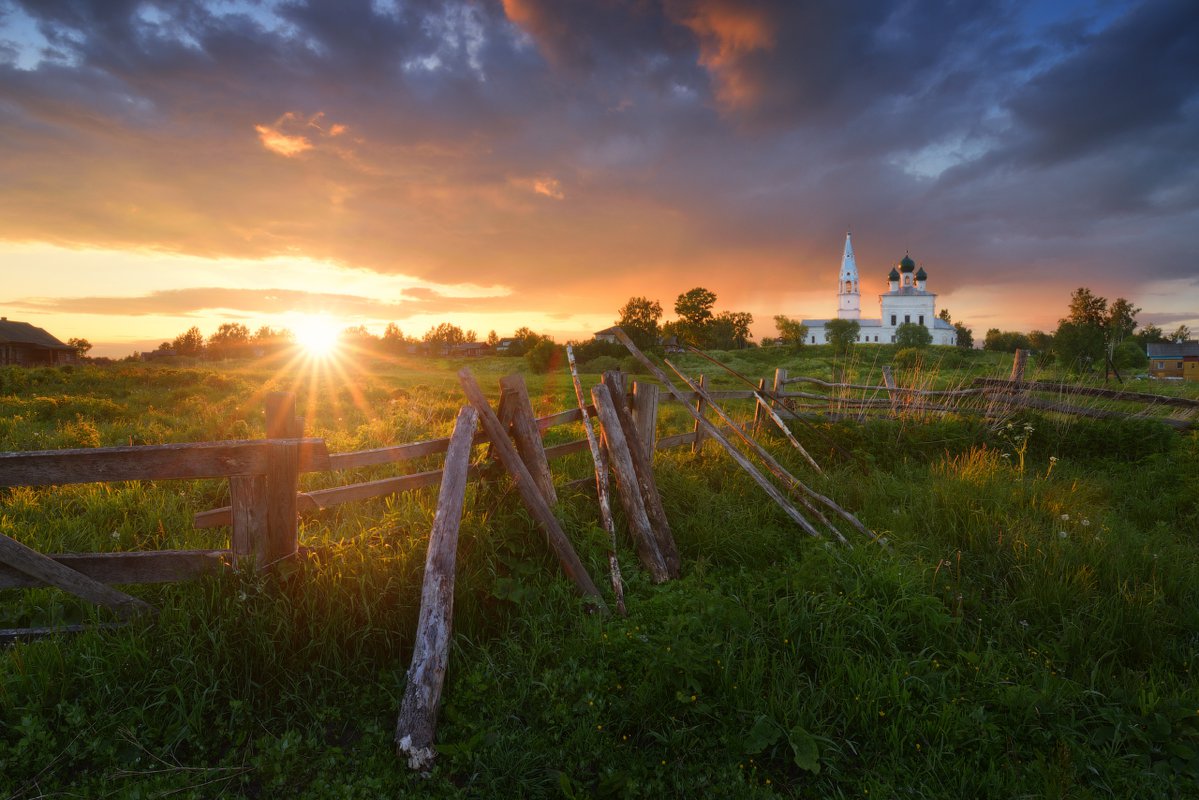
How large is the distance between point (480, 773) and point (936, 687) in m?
2.66

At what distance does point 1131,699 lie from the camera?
3330mm

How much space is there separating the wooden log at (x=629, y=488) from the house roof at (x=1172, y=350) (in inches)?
3958

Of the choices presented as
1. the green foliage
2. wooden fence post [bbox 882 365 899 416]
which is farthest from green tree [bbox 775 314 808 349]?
wooden fence post [bbox 882 365 899 416]

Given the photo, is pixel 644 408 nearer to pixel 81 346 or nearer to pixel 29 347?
pixel 29 347

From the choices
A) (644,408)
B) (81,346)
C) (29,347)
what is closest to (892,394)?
(644,408)

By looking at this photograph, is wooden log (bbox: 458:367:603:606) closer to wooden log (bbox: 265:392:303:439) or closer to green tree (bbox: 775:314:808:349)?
wooden log (bbox: 265:392:303:439)

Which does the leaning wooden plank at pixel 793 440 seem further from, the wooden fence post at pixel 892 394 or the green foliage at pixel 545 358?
the green foliage at pixel 545 358

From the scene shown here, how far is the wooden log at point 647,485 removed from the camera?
194 inches

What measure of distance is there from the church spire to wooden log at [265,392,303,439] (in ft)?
425

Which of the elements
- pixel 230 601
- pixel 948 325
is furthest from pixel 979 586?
pixel 948 325

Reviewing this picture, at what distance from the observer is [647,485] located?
17.6 feet

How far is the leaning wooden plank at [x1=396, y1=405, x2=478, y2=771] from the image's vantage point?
306 centimetres

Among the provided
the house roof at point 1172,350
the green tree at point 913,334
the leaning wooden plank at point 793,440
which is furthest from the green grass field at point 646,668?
the house roof at point 1172,350

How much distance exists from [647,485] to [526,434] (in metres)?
1.28
